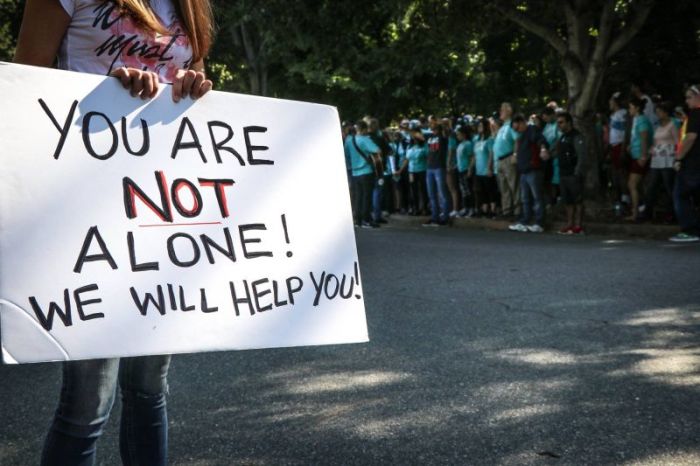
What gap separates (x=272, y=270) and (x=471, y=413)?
6.32 ft

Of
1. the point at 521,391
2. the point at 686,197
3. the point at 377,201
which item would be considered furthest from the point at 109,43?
the point at 377,201

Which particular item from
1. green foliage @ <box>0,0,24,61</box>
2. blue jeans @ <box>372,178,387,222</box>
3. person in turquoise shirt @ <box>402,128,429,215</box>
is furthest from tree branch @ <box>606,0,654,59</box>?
A: green foliage @ <box>0,0,24,61</box>

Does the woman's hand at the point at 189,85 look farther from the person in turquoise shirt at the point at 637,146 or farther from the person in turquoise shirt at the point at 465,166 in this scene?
the person in turquoise shirt at the point at 465,166

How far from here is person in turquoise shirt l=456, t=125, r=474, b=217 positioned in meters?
16.3

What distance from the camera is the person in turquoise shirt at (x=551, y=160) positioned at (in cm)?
1469

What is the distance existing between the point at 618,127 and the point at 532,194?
5.98 feet

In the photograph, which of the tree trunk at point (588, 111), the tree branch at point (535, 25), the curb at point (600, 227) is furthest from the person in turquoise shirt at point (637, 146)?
the tree branch at point (535, 25)

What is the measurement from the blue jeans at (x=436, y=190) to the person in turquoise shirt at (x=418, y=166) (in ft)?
1.51

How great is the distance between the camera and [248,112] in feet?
8.16

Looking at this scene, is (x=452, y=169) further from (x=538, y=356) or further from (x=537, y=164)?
(x=538, y=356)

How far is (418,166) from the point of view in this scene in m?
17.8

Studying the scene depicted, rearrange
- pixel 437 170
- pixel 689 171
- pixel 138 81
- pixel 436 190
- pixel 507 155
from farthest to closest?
pixel 436 190 → pixel 437 170 → pixel 507 155 → pixel 689 171 → pixel 138 81

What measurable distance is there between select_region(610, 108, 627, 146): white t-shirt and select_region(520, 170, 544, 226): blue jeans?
1596 mm

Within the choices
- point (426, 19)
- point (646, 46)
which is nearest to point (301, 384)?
point (426, 19)
